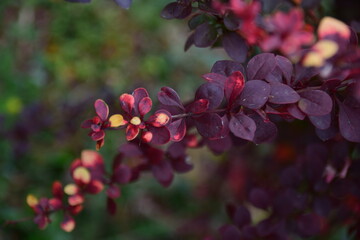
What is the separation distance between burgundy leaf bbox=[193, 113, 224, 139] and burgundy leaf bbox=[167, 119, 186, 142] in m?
0.03

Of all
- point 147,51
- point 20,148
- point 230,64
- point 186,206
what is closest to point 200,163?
point 186,206

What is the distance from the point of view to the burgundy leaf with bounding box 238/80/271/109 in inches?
29.2

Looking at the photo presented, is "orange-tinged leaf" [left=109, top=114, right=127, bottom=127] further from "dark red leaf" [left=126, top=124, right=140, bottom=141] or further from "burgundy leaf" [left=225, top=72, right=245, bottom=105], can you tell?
Result: "burgundy leaf" [left=225, top=72, right=245, bottom=105]

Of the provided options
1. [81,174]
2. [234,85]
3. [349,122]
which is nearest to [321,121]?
[349,122]

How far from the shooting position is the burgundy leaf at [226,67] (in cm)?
84

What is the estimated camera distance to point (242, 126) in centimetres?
75

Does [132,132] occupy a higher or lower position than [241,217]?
higher

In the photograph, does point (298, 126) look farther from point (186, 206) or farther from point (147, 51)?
point (147, 51)

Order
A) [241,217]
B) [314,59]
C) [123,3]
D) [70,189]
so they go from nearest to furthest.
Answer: [314,59], [123,3], [70,189], [241,217]

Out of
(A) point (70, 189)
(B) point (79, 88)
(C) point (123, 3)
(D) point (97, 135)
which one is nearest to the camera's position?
(D) point (97, 135)

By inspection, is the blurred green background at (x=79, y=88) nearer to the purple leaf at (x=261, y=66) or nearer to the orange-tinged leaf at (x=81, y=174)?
the orange-tinged leaf at (x=81, y=174)

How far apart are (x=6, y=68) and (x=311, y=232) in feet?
6.05

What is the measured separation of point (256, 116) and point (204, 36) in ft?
0.67

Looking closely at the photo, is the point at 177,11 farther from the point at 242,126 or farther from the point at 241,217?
the point at 241,217
